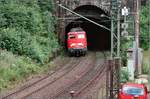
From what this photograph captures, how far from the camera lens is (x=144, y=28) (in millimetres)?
68188

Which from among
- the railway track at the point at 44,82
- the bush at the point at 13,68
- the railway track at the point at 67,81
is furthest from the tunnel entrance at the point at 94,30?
the bush at the point at 13,68

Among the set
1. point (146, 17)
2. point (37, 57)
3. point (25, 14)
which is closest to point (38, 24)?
point (25, 14)

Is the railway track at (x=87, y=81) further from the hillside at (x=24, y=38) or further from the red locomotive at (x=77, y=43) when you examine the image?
the hillside at (x=24, y=38)

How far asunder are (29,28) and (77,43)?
676 centimetres

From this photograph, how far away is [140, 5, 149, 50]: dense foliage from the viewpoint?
66.1 meters

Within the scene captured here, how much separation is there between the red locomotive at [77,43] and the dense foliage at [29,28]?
1609 millimetres

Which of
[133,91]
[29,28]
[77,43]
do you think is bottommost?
[77,43]

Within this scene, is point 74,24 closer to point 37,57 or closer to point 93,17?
point 93,17

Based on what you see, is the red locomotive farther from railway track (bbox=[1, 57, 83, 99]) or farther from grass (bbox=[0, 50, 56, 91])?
grass (bbox=[0, 50, 56, 91])

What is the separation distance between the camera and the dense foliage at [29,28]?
53.0 metres

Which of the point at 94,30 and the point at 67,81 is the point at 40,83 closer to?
the point at 67,81

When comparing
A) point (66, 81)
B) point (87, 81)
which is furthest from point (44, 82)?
point (87, 81)

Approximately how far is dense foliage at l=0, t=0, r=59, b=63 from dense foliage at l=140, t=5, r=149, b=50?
1063 centimetres

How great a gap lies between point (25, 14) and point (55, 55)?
5820mm
